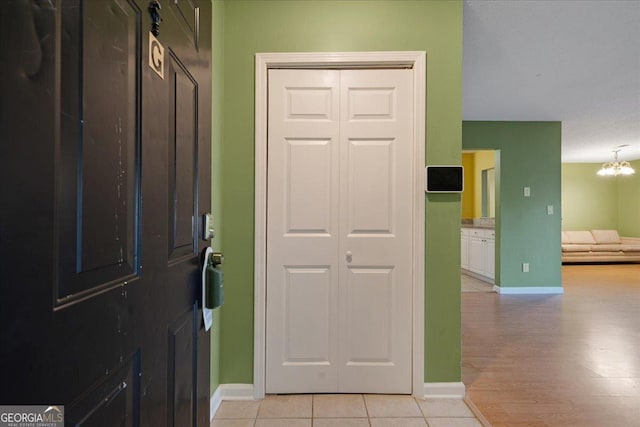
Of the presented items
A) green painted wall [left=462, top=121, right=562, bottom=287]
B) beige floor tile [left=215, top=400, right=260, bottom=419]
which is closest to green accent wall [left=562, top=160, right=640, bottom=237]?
green painted wall [left=462, top=121, right=562, bottom=287]

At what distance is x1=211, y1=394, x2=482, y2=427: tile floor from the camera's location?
71.1 inches

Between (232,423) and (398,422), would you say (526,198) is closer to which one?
(398,422)

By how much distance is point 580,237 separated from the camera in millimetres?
8328

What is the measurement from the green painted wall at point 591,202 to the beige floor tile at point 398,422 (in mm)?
9735

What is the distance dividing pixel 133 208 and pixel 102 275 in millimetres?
161

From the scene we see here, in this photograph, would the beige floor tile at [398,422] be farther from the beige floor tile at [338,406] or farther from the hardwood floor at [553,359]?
the hardwood floor at [553,359]

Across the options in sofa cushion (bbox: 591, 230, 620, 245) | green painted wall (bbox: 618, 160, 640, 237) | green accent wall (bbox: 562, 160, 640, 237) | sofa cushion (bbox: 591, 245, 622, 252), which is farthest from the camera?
green accent wall (bbox: 562, 160, 640, 237)

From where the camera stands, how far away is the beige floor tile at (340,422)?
178 centimetres

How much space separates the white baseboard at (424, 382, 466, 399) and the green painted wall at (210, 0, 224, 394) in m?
1.30

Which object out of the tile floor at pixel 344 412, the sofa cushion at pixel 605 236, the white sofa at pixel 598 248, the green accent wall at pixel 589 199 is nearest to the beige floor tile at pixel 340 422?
the tile floor at pixel 344 412

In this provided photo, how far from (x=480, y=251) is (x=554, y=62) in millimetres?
3528

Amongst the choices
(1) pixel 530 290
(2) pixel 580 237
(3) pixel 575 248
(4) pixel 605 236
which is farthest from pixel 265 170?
(4) pixel 605 236

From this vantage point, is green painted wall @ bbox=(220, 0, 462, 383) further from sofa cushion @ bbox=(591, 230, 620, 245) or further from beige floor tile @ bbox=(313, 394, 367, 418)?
sofa cushion @ bbox=(591, 230, 620, 245)

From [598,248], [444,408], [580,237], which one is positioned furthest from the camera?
[580,237]
